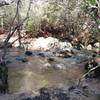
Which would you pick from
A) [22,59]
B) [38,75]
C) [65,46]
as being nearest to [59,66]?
[38,75]

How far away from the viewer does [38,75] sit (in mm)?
7762

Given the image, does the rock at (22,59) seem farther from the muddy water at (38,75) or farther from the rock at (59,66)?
the rock at (59,66)

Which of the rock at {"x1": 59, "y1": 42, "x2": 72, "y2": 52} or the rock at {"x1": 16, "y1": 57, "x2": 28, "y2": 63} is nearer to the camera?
the rock at {"x1": 16, "y1": 57, "x2": 28, "y2": 63}

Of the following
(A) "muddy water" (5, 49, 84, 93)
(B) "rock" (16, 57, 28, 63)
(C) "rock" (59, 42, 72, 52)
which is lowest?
(A) "muddy water" (5, 49, 84, 93)

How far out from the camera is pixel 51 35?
12.0 metres

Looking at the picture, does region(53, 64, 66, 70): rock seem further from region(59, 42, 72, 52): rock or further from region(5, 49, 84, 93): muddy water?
region(59, 42, 72, 52): rock

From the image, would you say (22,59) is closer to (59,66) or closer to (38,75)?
(59,66)

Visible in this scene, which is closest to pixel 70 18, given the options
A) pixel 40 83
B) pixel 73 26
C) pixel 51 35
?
pixel 73 26

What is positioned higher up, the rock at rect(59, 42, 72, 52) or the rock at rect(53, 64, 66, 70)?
the rock at rect(59, 42, 72, 52)

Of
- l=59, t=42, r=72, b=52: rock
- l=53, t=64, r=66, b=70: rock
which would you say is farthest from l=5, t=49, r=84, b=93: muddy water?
l=59, t=42, r=72, b=52: rock

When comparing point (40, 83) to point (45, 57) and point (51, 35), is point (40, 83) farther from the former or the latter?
point (51, 35)

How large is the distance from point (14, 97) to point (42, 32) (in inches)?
250

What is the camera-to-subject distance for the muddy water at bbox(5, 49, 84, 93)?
6.89m

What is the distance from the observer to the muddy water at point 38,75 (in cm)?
689
